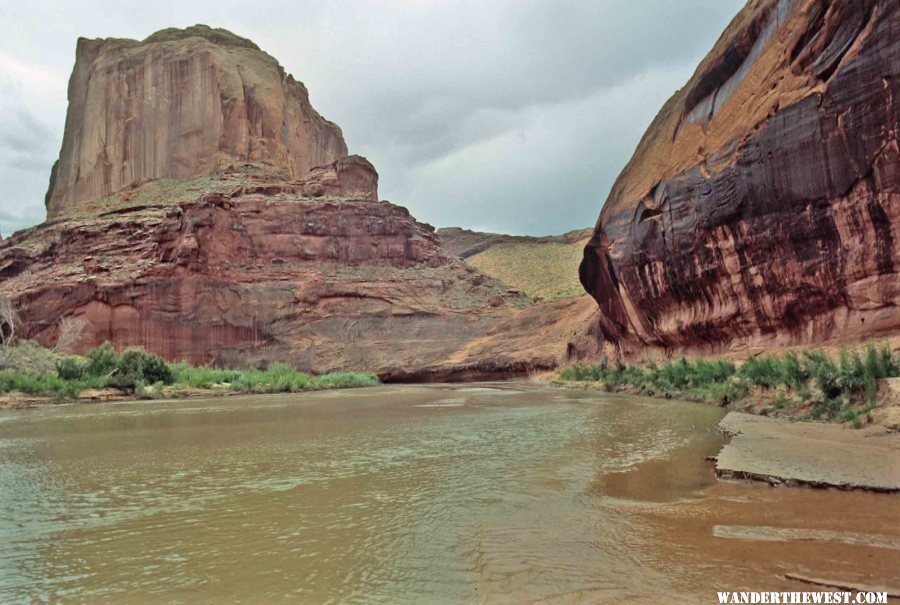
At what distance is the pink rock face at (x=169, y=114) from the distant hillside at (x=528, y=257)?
126 feet

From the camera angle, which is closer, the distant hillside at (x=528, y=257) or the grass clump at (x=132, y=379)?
the grass clump at (x=132, y=379)

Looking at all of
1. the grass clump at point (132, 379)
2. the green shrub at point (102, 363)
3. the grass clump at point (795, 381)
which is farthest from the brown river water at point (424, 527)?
the green shrub at point (102, 363)

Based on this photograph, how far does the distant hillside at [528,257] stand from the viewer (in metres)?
84.1

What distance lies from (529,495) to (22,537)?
4434mm

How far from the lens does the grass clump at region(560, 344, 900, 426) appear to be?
30.2 ft

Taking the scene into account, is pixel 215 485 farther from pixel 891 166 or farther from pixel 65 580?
pixel 891 166

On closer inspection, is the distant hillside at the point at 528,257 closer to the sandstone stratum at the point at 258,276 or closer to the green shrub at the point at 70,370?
the sandstone stratum at the point at 258,276

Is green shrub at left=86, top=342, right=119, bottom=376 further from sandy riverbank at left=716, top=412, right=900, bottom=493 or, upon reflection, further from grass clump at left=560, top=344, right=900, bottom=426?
sandy riverbank at left=716, top=412, right=900, bottom=493

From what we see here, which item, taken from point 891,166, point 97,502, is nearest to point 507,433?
point 97,502

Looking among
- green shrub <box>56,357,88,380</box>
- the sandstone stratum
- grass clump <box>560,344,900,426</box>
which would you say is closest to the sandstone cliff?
grass clump <box>560,344,900,426</box>

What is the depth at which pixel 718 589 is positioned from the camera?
118 inches

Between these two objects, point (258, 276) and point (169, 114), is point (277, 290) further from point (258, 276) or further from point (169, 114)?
point (169, 114)

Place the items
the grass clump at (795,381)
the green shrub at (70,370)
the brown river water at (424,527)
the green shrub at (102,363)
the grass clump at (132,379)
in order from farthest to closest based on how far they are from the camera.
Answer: the green shrub at (102,363)
the green shrub at (70,370)
the grass clump at (132,379)
the grass clump at (795,381)
the brown river water at (424,527)

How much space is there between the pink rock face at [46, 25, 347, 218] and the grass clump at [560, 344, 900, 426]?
69.1 m
